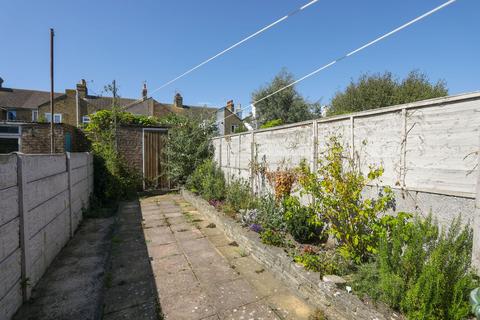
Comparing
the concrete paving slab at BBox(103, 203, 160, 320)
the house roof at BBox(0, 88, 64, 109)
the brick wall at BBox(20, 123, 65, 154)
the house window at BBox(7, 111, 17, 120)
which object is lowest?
the concrete paving slab at BBox(103, 203, 160, 320)

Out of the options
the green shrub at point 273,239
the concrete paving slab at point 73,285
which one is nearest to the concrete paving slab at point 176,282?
the concrete paving slab at point 73,285

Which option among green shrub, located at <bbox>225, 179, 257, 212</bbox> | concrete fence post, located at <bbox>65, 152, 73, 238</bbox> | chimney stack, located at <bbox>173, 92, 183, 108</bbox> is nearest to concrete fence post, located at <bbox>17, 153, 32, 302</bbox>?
concrete fence post, located at <bbox>65, 152, 73, 238</bbox>

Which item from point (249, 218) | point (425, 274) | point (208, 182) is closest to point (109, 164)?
point (208, 182)

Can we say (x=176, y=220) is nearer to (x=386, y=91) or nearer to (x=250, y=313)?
(x=250, y=313)

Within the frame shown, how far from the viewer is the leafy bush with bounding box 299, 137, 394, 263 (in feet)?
9.95

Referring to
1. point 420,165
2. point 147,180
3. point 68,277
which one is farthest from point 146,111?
point 420,165

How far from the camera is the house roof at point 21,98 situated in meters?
26.8

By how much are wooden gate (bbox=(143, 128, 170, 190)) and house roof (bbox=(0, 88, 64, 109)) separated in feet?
74.5

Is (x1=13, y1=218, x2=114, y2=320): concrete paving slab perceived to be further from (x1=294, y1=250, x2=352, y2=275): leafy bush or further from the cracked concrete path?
(x1=294, y1=250, x2=352, y2=275): leafy bush

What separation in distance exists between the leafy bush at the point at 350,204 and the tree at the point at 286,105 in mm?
17726

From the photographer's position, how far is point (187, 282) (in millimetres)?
3209

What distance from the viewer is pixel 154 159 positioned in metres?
10.4

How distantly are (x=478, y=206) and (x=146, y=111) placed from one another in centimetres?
2909

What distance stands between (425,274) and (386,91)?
17.5m
